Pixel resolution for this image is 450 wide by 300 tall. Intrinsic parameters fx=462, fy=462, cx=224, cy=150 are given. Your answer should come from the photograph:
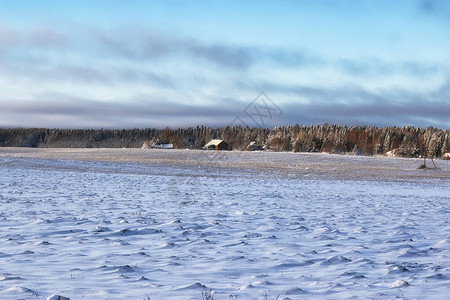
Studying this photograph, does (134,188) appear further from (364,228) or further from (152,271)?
(152,271)

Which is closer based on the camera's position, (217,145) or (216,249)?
(216,249)

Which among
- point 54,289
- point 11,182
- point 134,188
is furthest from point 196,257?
point 11,182

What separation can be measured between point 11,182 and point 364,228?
1569 cm

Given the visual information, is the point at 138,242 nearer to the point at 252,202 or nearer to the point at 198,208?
the point at 198,208

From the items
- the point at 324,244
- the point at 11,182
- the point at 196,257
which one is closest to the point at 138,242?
the point at 196,257

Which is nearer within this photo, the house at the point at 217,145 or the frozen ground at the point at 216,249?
the frozen ground at the point at 216,249

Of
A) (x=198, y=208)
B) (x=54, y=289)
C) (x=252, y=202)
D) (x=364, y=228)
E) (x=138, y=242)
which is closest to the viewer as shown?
(x=54, y=289)

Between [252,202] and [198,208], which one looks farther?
[252,202]

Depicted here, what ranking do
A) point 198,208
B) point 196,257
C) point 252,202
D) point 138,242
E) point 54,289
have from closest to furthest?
1. point 54,289
2. point 196,257
3. point 138,242
4. point 198,208
5. point 252,202

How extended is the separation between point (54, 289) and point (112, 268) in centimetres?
124

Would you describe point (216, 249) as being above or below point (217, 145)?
below

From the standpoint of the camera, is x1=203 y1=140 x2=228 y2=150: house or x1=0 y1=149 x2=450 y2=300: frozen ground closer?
x1=0 y1=149 x2=450 y2=300: frozen ground

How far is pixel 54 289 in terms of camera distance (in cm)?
623

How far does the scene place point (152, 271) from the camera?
732 centimetres
